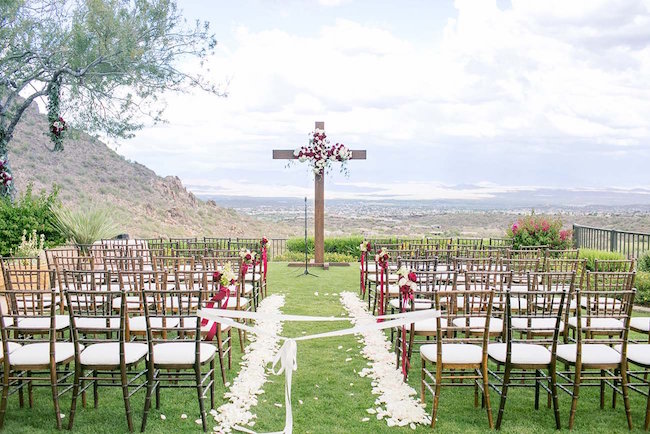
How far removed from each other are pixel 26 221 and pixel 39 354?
803cm

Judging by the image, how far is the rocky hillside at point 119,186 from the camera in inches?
1168

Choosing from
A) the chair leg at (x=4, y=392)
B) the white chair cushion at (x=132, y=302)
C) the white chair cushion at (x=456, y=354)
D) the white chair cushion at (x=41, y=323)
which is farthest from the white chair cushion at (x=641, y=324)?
the chair leg at (x=4, y=392)

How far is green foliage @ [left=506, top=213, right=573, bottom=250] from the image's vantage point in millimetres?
12705

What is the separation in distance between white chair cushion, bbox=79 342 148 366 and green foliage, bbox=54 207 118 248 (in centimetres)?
778

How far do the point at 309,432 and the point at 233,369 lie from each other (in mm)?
1575

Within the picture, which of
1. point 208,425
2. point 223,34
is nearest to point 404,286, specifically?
point 208,425

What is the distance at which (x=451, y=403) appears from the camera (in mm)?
4402

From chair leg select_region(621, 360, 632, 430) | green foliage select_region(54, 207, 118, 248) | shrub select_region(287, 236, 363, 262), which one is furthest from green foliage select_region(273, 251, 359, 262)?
chair leg select_region(621, 360, 632, 430)

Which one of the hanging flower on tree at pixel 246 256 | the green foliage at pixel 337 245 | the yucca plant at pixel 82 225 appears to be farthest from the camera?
the green foliage at pixel 337 245

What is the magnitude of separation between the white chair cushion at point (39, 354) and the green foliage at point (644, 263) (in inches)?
358

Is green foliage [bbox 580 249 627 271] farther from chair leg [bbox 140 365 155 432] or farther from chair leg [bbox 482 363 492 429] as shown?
chair leg [bbox 140 365 155 432]

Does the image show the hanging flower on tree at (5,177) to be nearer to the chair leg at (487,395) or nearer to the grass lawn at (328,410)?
the grass lawn at (328,410)

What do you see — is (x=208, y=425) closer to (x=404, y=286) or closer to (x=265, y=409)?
(x=265, y=409)

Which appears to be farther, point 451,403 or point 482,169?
point 482,169
